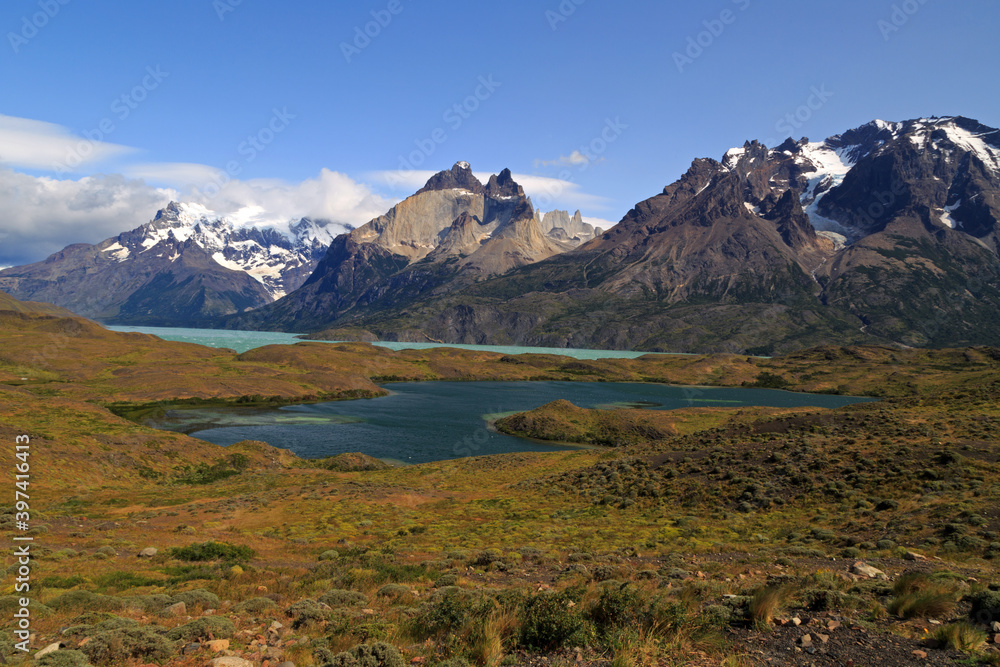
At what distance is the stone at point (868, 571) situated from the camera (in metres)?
18.8

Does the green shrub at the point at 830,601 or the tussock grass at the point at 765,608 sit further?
the green shrub at the point at 830,601

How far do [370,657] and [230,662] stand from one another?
355 cm

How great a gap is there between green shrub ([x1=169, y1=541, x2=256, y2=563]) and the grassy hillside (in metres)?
0.14

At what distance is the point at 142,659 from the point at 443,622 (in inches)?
299

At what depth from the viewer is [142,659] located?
1280 cm

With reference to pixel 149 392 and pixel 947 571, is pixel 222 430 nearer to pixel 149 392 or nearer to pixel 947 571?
pixel 149 392

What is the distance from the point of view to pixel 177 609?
16672mm

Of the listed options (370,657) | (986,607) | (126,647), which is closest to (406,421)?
(126,647)

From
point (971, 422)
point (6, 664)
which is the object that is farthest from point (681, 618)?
point (971, 422)

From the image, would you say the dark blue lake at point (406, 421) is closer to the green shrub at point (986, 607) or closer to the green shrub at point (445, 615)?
the green shrub at point (445, 615)

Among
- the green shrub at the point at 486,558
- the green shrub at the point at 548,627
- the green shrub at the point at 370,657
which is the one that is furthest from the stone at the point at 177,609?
the green shrub at the point at 486,558

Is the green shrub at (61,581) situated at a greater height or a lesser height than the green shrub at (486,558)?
greater

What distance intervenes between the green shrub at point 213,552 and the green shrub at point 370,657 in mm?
16957

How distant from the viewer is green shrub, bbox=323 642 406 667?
39.9 ft
